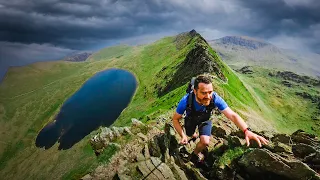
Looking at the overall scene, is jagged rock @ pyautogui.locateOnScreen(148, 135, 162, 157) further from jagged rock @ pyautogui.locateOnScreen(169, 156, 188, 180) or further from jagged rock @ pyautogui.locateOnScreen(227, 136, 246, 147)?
jagged rock @ pyautogui.locateOnScreen(227, 136, 246, 147)

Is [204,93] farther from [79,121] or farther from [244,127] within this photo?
[79,121]

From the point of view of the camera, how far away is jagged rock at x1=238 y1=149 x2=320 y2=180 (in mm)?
14617

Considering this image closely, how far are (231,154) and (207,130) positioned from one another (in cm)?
354

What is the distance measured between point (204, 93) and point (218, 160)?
669 cm

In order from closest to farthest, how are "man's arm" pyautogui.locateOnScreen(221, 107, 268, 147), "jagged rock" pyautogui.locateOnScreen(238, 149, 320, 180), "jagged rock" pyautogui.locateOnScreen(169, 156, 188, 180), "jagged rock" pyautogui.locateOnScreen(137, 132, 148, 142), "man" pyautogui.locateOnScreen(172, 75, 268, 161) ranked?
"man's arm" pyautogui.locateOnScreen(221, 107, 268, 147) < "man" pyautogui.locateOnScreen(172, 75, 268, 161) < "jagged rock" pyautogui.locateOnScreen(238, 149, 320, 180) < "jagged rock" pyautogui.locateOnScreen(169, 156, 188, 180) < "jagged rock" pyautogui.locateOnScreen(137, 132, 148, 142)

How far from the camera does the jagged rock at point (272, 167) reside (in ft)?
48.0

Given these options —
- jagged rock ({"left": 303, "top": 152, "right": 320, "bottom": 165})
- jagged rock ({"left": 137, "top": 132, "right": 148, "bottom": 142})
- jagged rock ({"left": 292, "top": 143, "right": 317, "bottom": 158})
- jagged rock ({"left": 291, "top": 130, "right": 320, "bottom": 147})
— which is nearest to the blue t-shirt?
jagged rock ({"left": 303, "top": 152, "right": 320, "bottom": 165})

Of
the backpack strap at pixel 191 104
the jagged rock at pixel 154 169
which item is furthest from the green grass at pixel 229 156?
the backpack strap at pixel 191 104

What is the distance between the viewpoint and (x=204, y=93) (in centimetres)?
1333

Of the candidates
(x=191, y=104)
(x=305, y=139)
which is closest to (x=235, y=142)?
(x=305, y=139)

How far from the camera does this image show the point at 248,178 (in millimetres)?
16531

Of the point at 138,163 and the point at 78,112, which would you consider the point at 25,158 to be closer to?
the point at 78,112

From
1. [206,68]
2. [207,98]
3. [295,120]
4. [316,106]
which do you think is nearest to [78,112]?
[206,68]

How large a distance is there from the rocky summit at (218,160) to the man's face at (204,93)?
5257mm
